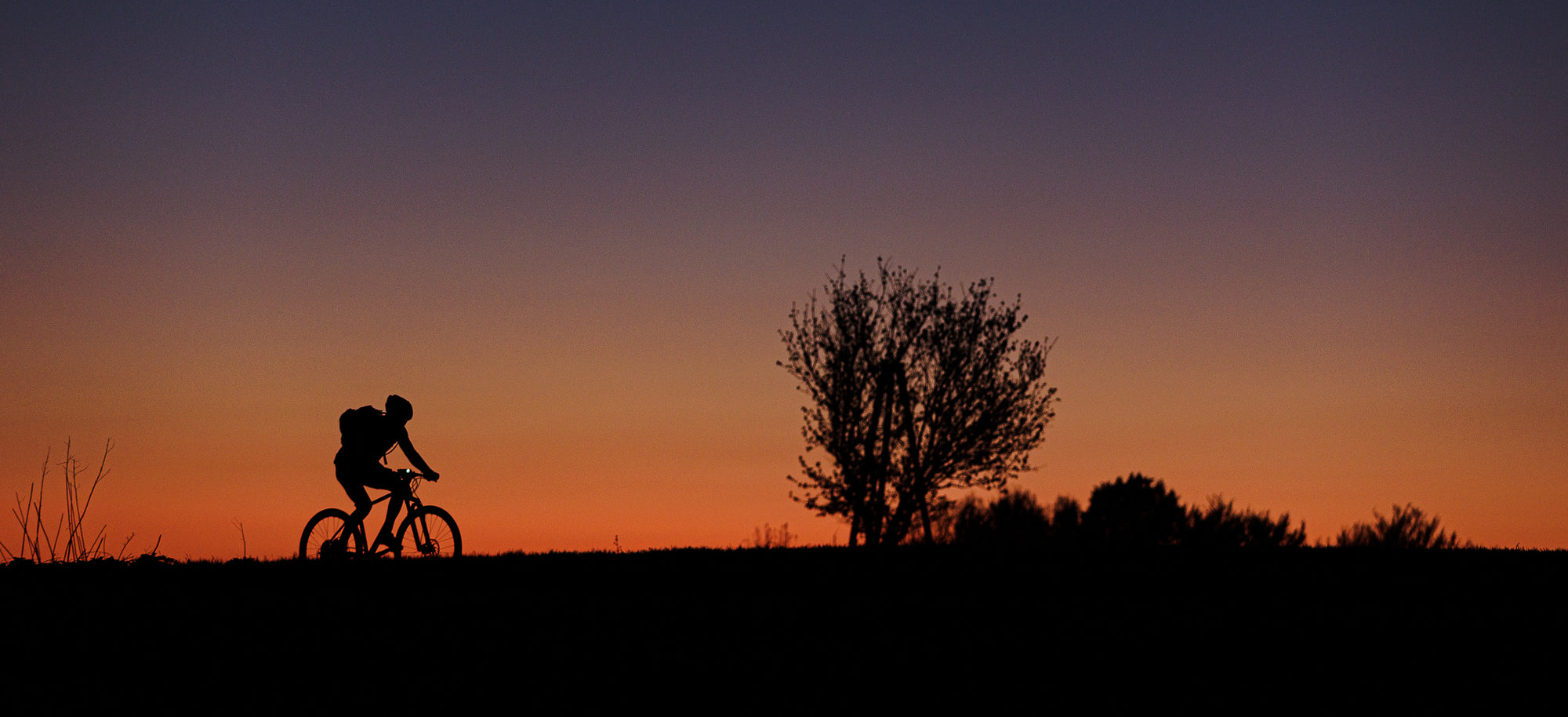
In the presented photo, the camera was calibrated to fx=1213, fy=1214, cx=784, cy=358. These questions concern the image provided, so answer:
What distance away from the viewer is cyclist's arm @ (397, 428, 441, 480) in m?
14.7

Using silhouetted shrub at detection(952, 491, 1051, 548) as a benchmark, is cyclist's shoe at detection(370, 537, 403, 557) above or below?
below

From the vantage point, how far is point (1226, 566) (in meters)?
16.4

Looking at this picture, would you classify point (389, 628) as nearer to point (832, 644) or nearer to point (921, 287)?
point (832, 644)

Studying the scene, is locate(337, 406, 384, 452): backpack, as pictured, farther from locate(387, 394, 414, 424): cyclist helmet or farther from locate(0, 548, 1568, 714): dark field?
locate(0, 548, 1568, 714): dark field

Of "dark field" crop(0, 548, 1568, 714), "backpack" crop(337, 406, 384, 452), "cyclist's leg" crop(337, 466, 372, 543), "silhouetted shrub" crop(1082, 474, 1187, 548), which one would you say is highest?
"silhouetted shrub" crop(1082, 474, 1187, 548)

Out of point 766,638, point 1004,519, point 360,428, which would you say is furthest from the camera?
point 1004,519

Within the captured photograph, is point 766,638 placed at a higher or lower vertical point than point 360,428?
lower

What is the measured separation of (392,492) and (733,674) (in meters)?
7.42

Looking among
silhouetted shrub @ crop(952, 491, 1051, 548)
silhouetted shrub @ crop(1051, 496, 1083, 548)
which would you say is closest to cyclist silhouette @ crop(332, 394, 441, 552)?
silhouetted shrub @ crop(952, 491, 1051, 548)

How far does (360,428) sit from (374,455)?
1.23 feet

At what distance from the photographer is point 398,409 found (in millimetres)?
14641

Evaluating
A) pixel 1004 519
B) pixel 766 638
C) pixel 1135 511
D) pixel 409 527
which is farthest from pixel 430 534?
pixel 1135 511

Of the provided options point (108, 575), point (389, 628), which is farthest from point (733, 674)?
point (108, 575)

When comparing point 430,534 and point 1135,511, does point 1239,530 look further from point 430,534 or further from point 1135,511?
point 430,534
